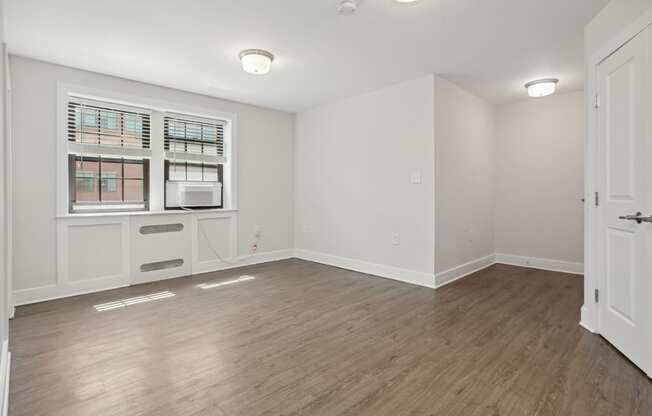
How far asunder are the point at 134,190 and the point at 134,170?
252mm

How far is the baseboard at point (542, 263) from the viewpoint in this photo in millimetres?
4461

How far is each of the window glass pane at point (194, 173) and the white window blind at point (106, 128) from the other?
2.03 ft

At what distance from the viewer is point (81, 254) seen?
3.62m

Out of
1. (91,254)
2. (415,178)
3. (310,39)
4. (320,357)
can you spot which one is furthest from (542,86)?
(91,254)

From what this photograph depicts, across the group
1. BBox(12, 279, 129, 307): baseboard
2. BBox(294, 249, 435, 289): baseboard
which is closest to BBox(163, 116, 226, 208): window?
BBox(12, 279, 129, 307): baseboard

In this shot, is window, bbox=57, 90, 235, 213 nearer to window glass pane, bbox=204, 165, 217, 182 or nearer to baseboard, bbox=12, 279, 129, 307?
window glass pane, bbox=204, 165, 217, 182

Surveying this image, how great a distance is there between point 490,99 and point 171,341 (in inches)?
195

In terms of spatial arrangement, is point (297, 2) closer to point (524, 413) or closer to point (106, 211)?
point (524, 413)

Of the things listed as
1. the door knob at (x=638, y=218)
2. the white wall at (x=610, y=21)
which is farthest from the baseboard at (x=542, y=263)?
the white wall at (x=610, y=21)

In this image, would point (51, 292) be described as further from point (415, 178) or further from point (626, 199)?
point (626, 199)

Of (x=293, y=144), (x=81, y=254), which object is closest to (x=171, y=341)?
(x=81, y=254)

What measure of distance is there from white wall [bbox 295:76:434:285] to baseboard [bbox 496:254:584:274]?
2.00 meters

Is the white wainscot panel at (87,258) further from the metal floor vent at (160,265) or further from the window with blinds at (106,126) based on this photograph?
the window with blinds at (106,126)

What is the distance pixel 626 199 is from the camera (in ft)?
7.18
